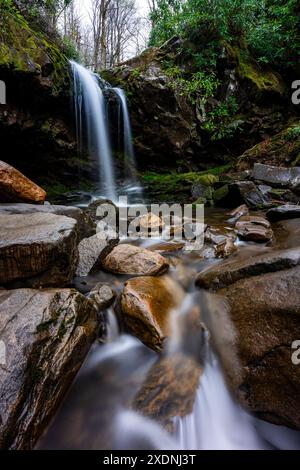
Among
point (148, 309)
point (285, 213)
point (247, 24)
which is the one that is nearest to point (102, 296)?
point (148, 309)

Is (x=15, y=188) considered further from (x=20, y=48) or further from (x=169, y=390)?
(x=20, y=48)

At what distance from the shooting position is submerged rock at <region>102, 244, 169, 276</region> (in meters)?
3.14

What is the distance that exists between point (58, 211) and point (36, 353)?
2.58m

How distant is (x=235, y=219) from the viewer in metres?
5.29

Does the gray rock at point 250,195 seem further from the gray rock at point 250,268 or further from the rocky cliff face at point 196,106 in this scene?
the rocky cliff face at point 196,106

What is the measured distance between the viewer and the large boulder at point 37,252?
2389 mm

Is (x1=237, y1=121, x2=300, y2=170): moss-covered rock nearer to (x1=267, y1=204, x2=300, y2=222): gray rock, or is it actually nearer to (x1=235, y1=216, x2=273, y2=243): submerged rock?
(x1=267, y1=204, x2=300, y2=222): gray rock

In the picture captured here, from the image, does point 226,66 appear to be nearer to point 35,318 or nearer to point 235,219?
point 235,219

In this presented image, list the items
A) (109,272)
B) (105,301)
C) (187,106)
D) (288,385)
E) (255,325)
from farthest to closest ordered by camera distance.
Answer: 1. (187,106)
2. (109,272)
3. (105,301)
4. (255,325)
5. (288,385)

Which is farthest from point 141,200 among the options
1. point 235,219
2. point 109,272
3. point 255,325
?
point 255,325

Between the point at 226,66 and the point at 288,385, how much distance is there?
405 inches

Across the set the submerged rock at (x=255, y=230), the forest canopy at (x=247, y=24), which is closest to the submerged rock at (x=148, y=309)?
the submerged rock at (x=255, y=230)

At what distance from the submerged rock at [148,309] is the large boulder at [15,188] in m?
2.58

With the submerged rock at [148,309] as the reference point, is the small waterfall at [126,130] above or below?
above
